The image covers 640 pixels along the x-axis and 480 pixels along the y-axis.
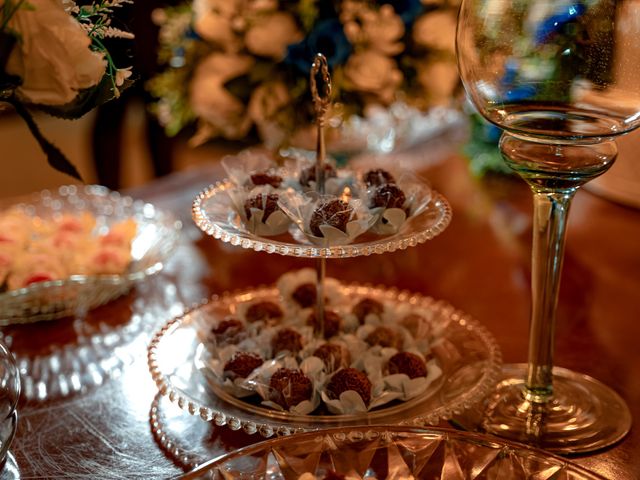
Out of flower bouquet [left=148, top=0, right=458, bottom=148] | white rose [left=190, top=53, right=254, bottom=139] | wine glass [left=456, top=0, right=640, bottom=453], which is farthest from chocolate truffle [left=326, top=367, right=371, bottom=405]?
white rose [left=190, top=53, right=254, bottom=139]

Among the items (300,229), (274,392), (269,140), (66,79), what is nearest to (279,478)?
(274,392)

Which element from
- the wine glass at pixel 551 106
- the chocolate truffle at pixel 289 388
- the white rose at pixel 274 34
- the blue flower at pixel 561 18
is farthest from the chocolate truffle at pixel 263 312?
the white rose at pixel 274 34

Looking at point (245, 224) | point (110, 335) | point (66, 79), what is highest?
point (66, 79)

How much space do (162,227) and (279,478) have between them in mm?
531

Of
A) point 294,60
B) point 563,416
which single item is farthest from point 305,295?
point 294,60

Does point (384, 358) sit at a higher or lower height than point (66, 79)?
lower

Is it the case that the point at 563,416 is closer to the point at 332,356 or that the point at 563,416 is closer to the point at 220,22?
the point at 332,356

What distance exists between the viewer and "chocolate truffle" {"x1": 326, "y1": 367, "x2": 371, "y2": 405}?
656 mm

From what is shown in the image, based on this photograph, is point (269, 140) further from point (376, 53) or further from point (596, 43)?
point (596, 43)

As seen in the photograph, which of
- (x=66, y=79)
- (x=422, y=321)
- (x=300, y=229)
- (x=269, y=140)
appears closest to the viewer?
(x=66, y=79)

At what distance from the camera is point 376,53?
1.14 m

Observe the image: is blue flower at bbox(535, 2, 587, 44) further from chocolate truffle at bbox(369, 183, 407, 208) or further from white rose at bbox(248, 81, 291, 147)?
white rose at bbox(248, 81, 291, 147)

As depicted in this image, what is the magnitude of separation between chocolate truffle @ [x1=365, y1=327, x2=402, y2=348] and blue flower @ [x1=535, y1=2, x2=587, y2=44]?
0.30 metres

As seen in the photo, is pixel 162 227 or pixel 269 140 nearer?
pixel 162 227
